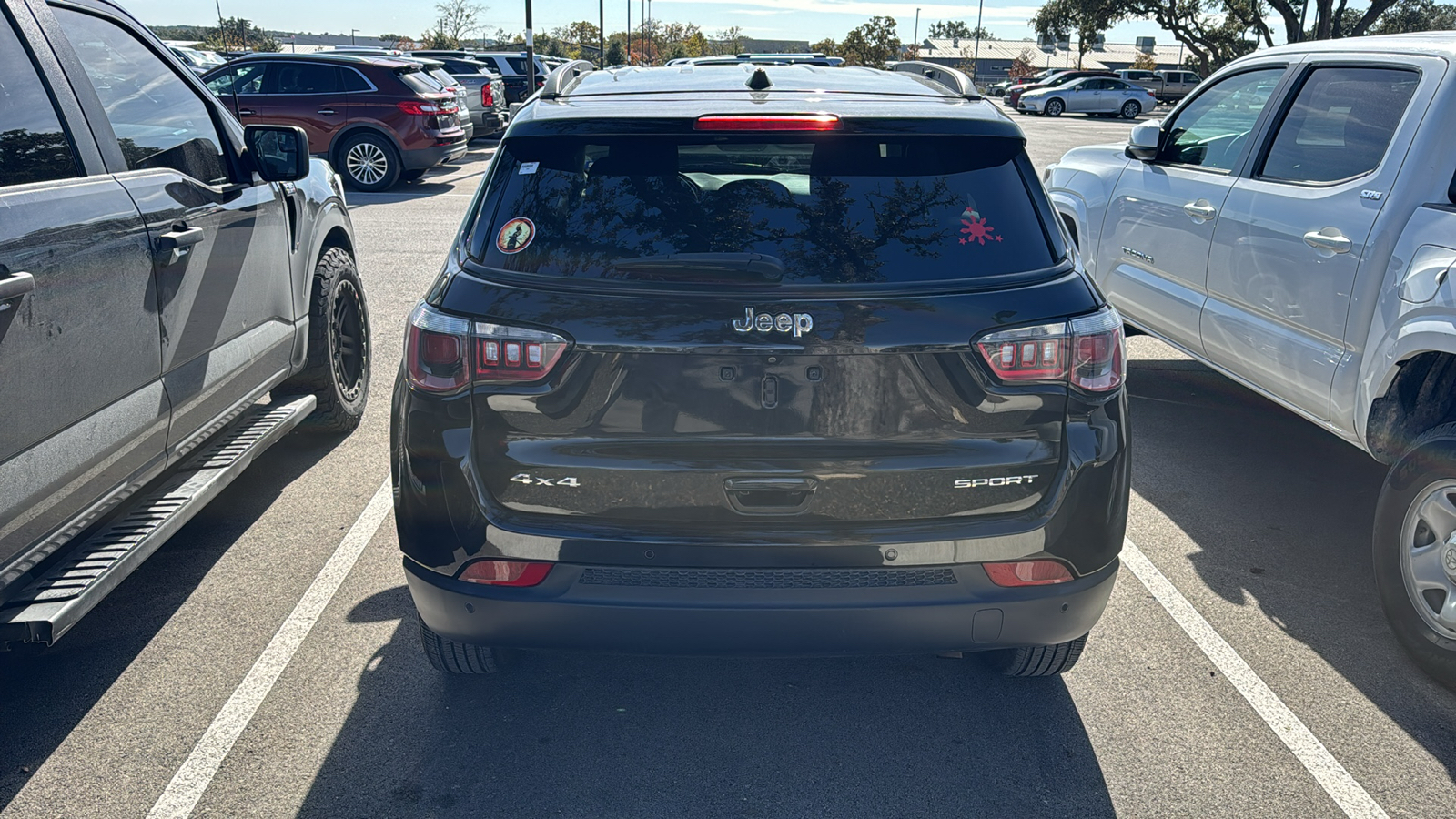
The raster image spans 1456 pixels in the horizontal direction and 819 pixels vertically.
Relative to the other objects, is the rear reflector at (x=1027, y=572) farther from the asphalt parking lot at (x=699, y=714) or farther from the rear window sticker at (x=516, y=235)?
the rear window sticker at (x=516, y=235)

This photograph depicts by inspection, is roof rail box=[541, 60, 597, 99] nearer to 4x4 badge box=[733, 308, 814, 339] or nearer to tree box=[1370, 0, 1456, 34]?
4x4 badge box=[733, 308, 814, 339]

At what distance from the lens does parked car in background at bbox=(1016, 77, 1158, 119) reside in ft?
157

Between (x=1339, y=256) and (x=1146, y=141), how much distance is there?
6.25 ft

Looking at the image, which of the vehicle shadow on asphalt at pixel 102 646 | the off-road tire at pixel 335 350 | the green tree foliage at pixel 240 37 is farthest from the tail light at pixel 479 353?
the green tree foliage at pixel 240 37

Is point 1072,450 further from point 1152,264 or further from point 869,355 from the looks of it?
point 1152,264

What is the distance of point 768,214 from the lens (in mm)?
2850

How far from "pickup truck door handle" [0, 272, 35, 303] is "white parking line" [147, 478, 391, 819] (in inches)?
50.9

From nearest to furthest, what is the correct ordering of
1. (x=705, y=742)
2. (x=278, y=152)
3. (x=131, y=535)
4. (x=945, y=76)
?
(x=705, y=742) → (x=131, y=535) → (x=945, y=76) → (x=278, y=152)

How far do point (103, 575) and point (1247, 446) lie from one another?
17.0 feet

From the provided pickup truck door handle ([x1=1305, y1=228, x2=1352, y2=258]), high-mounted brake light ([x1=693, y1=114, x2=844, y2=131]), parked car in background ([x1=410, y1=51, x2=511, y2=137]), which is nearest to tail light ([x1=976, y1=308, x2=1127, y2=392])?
high-mounted brake light ([x1=693, y1=114, x2=844, y2=131])

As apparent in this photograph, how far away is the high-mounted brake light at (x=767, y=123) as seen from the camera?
287 cm

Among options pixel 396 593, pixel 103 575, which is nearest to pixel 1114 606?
pixel 396 593

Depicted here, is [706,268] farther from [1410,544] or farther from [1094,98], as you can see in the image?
[1094,98]

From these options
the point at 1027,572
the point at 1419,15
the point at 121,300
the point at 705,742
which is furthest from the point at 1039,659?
the point at 1419,15
